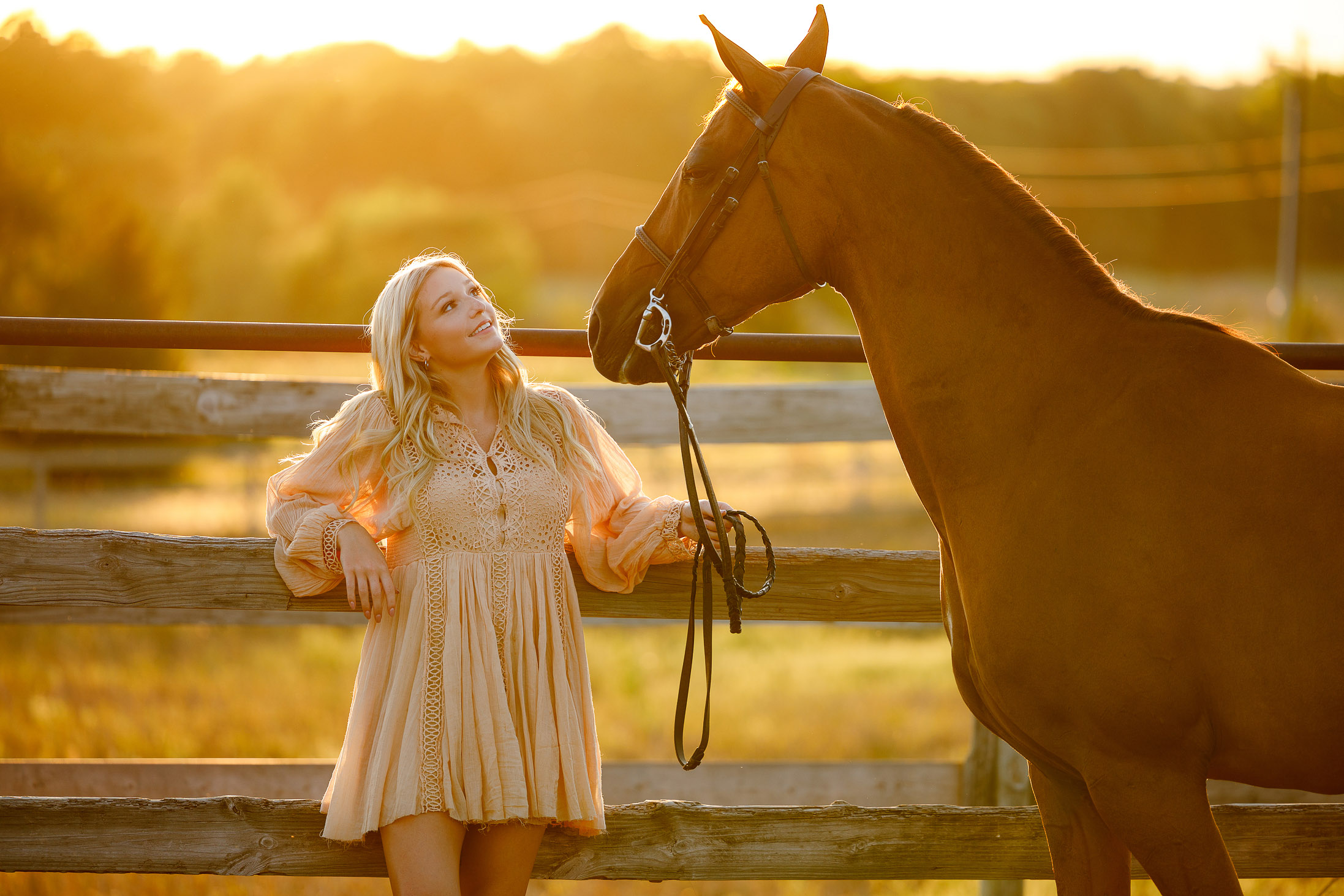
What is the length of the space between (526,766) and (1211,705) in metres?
1.37

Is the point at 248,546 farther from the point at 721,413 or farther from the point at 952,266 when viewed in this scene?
the point at 721,413

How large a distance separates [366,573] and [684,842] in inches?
42.9

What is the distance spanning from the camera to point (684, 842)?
249cm

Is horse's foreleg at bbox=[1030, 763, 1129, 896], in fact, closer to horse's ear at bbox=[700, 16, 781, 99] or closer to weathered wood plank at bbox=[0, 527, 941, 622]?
weathered wood plank at bbox=[0, 527, 941, 622]

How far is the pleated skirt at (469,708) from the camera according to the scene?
2.05 metres

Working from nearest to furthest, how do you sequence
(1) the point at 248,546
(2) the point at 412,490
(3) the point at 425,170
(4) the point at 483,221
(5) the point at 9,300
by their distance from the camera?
(2) the point at 412,490 < (1) the point at 248,546 < (5) the point at 9,300 < (4) the point at 483,221 < (3) the point at 425,170

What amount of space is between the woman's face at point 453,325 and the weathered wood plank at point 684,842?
1140 millimetres

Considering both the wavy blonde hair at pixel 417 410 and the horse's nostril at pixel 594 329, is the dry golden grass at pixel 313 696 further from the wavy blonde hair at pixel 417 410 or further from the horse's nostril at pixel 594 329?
the horse's nostril at pixel 594 329

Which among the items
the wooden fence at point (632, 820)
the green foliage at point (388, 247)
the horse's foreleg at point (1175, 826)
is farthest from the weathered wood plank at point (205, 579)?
the green foliage at point (388, 247)

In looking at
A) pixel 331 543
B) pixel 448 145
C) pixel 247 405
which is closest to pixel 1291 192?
pixel 247 405

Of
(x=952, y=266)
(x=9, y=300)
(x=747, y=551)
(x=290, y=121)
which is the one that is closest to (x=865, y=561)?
(x=747, y=551)

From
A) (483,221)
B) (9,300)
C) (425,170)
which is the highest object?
(425,170)

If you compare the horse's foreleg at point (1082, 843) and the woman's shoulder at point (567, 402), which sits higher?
the woman's shoulder at point (567, 402)

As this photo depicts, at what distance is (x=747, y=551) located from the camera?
254 cm
